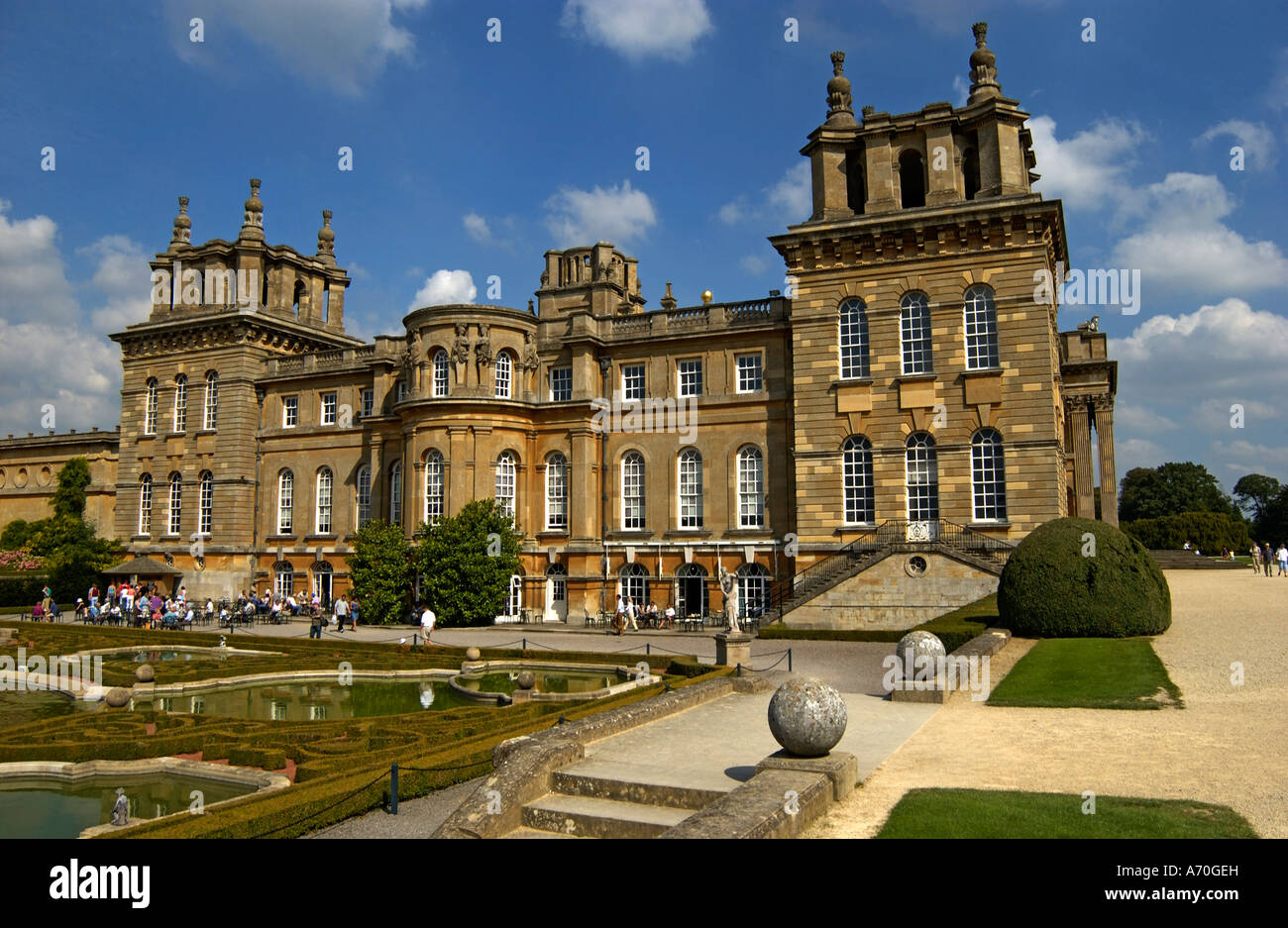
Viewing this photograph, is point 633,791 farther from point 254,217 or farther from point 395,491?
point 254,217

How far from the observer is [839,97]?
33906 millimetres

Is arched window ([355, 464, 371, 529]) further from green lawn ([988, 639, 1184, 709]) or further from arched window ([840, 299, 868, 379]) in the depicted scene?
green lawn ([988, 639, 1184, 709])

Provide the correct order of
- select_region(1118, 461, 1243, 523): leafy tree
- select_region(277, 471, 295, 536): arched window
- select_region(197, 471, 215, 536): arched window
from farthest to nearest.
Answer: select_region(1118, 461, 1243, 523): leafy tree
select_region(197, 471, 215, 536): arched window
select_region(277, 471, 295, 536): arched window

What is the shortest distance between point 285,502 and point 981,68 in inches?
1436

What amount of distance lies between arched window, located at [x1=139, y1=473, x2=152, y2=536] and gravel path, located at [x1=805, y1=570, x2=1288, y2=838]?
4356 centimetres

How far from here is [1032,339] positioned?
96.6ft

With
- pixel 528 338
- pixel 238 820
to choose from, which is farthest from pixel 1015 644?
pixel 528 338

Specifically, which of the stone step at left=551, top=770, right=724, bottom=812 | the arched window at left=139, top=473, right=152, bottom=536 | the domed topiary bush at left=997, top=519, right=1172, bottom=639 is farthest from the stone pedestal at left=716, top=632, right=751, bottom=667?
the arched window at left=139, top=473, right=152, bottom=536

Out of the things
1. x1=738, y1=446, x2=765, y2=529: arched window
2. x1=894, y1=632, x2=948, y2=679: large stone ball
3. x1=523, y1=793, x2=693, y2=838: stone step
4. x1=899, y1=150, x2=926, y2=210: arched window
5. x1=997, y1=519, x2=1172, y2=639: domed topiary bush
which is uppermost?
x1=899, y1=150, x2=926, y2=210: arched window

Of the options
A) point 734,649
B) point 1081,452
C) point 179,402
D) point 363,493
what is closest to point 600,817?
point 734,649

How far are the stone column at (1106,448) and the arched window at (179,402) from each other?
153 ft

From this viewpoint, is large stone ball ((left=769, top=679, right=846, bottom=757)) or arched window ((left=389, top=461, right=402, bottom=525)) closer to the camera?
large stone ball ((left=769, top=679, right=846, bottom=757))

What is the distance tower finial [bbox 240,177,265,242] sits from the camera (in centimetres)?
4638
